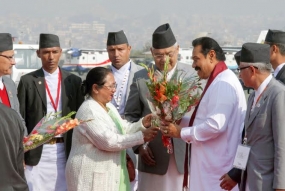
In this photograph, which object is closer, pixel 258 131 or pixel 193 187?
pixel 258 131

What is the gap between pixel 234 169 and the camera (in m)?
5.69

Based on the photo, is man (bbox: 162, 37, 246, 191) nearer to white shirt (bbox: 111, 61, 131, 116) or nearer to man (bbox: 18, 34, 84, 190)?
white shirt (bbox: 111, 61, 131, 116)

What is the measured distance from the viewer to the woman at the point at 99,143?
6.20 m

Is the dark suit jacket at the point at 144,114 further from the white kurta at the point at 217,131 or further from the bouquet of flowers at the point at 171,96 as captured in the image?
the white kurta at the point at 217,131

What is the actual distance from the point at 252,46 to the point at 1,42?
231cm

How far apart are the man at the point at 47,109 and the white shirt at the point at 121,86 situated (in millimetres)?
469

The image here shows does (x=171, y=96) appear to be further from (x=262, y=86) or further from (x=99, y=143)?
(x=262, y=86)

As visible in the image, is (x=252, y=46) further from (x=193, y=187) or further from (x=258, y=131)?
(x=193, y=187)

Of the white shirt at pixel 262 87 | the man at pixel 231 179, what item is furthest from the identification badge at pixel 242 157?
the white shirt at pixel 262 87

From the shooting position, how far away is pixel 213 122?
5934mm

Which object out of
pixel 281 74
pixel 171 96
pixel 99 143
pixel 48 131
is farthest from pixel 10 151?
pixel 281 74

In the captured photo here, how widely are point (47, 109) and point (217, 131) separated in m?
2.25

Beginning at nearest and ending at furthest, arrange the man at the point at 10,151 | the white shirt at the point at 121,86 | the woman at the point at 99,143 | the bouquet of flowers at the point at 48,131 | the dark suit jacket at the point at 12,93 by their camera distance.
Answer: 1. the man at the point at 10,151
2. the bouquet of flowers at the point at 48,131
3. the woman at the point at 99,143
4. the dark suit jacket at the point at 12,93
5. the white shirt at the point at 121,86

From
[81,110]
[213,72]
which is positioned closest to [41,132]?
[81,110]
